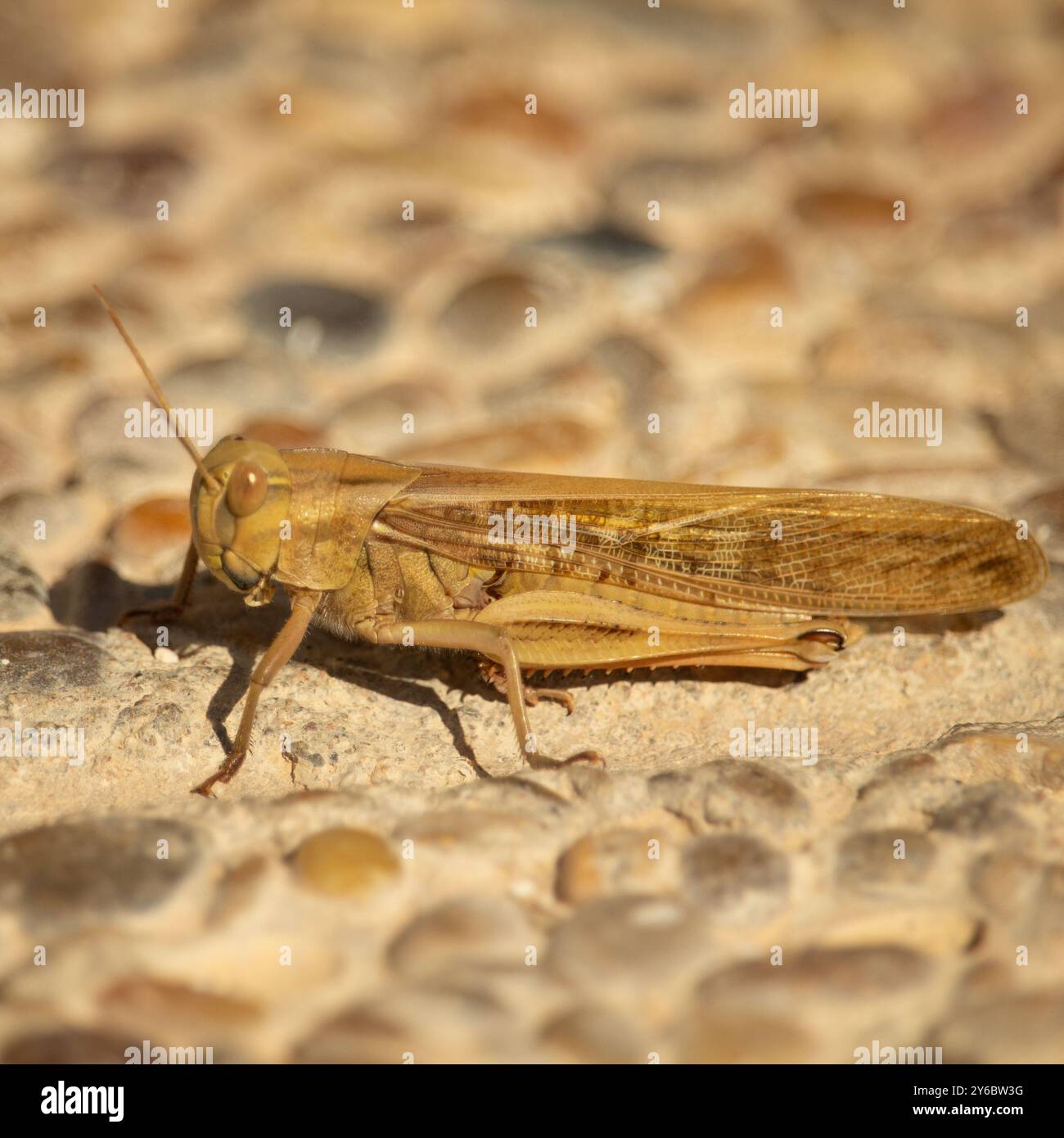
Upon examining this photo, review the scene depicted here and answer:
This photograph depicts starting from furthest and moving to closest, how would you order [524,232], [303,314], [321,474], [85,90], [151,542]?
1. [85,90]
2. [524,232]
3. [303,314]
4. [151,542]
5. [321,474]

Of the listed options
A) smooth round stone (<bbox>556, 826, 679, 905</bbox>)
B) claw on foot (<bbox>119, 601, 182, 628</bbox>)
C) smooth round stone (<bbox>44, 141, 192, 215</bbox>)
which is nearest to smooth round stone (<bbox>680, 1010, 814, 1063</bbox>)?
smooth round stone (<bbox>556, 826, 679, 905</bbox>)

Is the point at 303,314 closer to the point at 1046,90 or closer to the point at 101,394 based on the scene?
the point at 101,394

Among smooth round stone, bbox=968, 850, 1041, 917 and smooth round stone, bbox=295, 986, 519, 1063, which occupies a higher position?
smooth round stone, bbox=968, 850, 1041, 917

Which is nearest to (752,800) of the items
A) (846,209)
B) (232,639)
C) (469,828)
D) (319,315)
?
(469,828)

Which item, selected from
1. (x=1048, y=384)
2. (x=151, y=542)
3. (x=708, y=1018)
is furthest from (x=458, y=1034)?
(x=1048, y=384)

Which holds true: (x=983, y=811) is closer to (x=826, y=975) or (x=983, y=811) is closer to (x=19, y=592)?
(x=826, y=975)

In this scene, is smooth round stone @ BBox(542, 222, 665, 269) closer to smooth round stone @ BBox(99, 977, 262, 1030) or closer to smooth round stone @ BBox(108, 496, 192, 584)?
smooth round stone @ BBox(108, 496, 192, 584)
